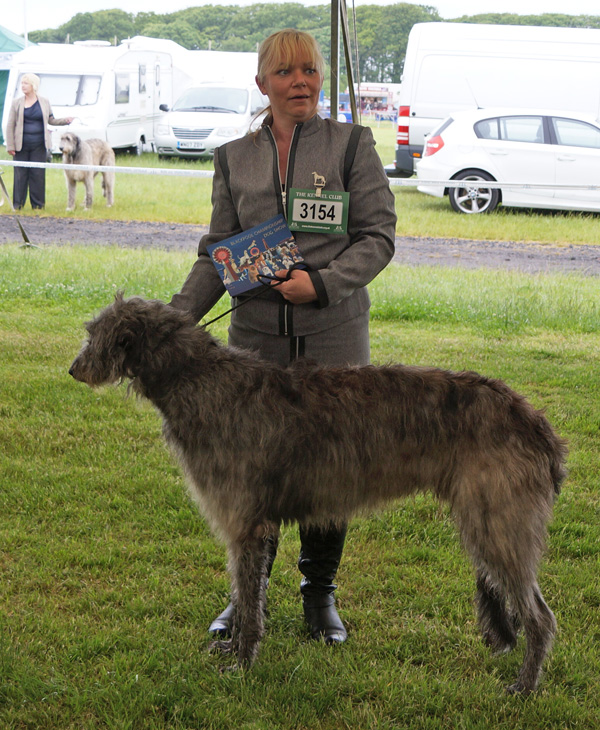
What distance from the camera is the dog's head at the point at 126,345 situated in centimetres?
270

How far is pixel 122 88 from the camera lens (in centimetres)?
2138

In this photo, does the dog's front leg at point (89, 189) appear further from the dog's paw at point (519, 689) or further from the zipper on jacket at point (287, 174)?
the dog's paw at point (519, 689)

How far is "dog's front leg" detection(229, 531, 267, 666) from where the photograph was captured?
285cm

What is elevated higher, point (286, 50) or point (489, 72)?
point (489, 72)

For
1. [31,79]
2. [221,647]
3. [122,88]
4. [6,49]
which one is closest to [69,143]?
[31,79]

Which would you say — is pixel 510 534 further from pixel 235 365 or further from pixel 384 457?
pixel 235 365

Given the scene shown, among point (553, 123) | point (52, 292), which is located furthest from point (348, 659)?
point (553, 123)

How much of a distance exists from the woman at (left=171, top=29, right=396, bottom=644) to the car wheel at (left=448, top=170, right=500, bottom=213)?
11.5 meters

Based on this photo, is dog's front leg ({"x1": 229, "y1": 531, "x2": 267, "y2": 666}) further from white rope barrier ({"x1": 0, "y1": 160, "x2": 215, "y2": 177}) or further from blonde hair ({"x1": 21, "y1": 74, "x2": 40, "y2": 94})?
blonde hair ({"x1": 21, "y1": 74, "x2": 40, "y2": 94})

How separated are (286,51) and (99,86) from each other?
19588 millimetres

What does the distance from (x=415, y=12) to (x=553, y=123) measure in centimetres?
1600

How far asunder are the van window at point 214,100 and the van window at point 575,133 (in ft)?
33.7

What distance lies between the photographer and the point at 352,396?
274cm

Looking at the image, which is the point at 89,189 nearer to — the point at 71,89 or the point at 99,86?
the point at 99,86
